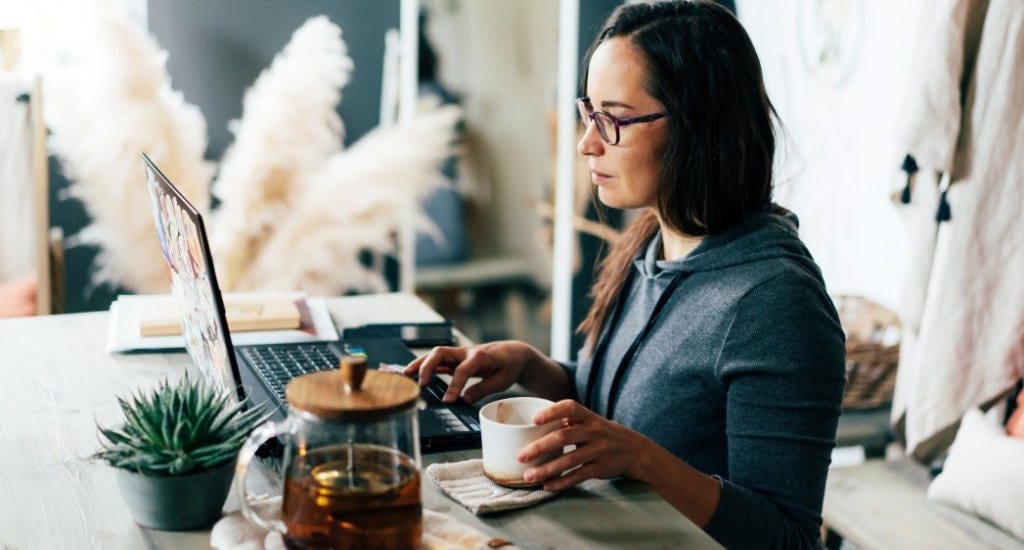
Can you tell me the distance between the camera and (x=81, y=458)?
113cm

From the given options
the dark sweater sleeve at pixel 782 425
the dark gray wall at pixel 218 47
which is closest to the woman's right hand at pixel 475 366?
the dark sweater sleeve at pixel 782 425

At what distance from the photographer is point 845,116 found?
9.80ft

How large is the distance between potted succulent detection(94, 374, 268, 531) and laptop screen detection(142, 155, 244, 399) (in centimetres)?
8

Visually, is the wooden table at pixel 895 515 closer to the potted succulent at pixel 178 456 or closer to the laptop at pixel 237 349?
the laptop at pixel 237 349

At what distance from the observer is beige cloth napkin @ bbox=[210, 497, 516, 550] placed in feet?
2.94

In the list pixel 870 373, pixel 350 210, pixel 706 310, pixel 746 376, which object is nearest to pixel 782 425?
pixel 746 376

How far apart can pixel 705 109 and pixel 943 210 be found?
103 cm

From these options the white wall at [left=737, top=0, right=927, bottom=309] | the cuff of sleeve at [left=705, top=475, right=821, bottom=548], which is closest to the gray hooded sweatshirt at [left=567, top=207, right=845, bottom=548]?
the cuff of sleeve at [left=705, top=475, right=821, bottom=548]

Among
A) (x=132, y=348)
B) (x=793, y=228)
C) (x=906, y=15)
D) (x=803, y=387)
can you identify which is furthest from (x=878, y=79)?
(x=132, y=348)

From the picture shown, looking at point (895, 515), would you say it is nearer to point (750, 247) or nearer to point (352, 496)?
point (750, 247)

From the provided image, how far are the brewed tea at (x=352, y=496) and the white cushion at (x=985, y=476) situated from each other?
4.62 feet

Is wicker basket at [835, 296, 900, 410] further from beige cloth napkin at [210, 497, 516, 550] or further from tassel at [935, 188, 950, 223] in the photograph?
beige cloth napkin at [210, 497, 516, 550]

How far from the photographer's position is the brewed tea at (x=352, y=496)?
81 cm

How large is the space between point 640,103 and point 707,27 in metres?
0.13
